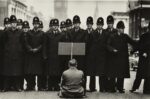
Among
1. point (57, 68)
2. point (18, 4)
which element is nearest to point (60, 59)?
point (57, 68)

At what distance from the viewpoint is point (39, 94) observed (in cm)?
1248

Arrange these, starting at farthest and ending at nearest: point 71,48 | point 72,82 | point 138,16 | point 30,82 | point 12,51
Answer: point 138,16 < point 30,82 < point 12,51 < point 71,48 < point 72,82

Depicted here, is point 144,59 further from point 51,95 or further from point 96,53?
point 51,95

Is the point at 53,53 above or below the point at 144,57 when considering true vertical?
above

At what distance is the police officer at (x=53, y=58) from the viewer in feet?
43.9

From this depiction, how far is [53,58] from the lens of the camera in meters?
13.5

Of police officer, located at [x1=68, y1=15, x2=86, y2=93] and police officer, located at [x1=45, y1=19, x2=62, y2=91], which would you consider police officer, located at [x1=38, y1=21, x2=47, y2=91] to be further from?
police officer, located at [x1=68, y1=15, x2=86, y2=93]

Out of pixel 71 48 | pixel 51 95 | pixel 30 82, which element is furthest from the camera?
pixel 30 82

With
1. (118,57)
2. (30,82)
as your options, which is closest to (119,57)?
(118,57)

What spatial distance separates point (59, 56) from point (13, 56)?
1.40m

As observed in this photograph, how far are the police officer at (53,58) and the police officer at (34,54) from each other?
0.72 feet

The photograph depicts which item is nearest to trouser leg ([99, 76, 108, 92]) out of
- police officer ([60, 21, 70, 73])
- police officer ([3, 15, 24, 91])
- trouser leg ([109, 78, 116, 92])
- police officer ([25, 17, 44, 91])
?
trouser leg ([109, 78, 116, 92])

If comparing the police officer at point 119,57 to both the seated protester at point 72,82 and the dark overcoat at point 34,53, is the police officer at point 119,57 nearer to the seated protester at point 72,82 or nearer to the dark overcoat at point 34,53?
the seated protester at point 72,82

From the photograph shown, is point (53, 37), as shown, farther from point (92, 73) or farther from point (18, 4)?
point (18, 4)
